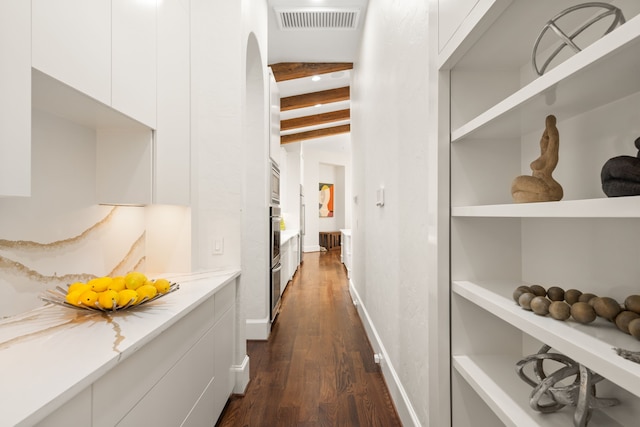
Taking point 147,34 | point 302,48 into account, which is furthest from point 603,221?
point 302,48

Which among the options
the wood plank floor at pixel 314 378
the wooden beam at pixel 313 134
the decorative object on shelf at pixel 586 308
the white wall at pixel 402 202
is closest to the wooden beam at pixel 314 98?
the wooden beam at pixel 313 134

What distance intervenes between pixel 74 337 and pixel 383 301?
6.16 feet

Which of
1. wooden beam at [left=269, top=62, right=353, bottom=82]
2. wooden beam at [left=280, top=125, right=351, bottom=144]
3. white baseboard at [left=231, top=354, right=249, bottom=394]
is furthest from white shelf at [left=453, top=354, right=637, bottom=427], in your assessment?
wooden beam at [left=280, top=125, right=351, bottom=144]

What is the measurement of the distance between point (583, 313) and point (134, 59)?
1714mm

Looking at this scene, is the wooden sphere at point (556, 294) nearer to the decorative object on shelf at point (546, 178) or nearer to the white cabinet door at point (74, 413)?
the decorative object on shelf at point (546, 178)

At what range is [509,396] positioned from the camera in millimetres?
878

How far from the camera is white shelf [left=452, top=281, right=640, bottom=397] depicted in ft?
1.69

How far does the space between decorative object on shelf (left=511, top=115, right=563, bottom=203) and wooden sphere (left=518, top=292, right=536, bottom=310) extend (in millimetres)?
226

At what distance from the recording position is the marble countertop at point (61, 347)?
2.08 ft

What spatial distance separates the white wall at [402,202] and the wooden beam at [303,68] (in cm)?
149

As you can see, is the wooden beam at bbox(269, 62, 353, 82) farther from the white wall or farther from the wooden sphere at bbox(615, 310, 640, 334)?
the wooden sphere at bbox(615, 310, 640, 334)

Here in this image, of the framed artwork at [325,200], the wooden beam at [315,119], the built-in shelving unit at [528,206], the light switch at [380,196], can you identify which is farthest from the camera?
the framed artwork at [325,200]

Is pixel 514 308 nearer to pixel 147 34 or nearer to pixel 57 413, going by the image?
pixel 57 413

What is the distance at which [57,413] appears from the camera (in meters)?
0.66
